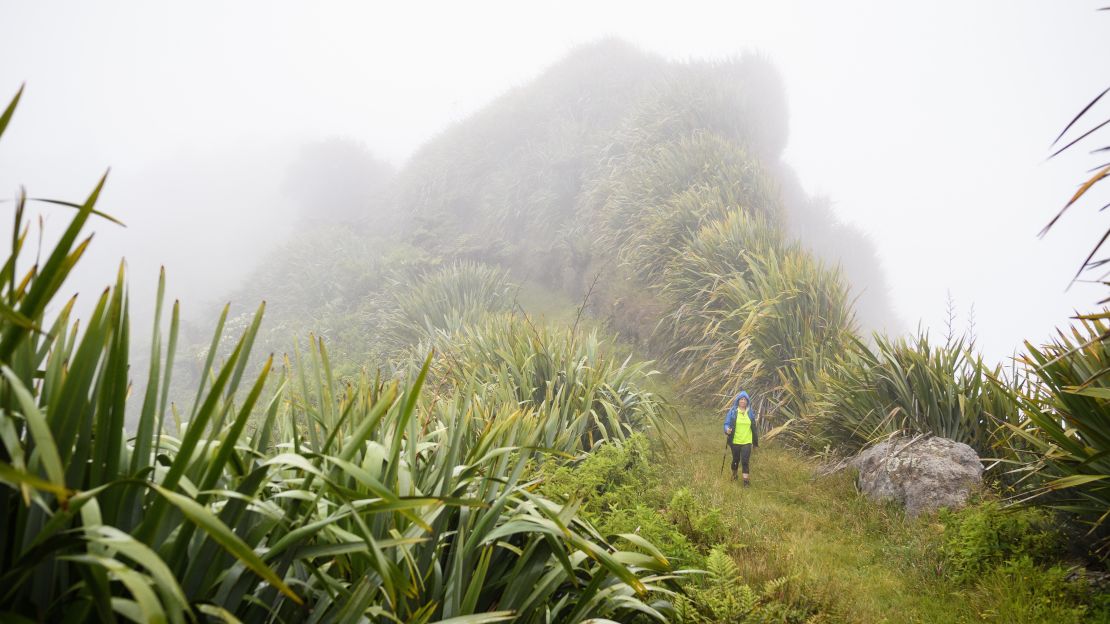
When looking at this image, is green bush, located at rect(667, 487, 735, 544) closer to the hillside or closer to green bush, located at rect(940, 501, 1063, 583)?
green bush, located at rect(940, 501, 1063, 583)

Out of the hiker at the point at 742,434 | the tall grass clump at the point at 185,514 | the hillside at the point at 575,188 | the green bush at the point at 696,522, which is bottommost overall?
the green bush at the point at 696,522

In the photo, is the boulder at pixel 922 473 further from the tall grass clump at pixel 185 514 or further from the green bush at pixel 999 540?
the tall grass clump at pixel 185 514

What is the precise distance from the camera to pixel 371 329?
1491cm

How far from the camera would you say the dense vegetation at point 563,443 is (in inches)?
58.7

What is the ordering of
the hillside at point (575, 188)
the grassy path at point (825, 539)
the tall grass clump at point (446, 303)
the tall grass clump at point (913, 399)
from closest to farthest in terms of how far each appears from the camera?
the grassy path at point (825, 539), the tall grass clump at point (913, 399), the tall grass clump at point (446, 303), the hillside at point (575, 188)

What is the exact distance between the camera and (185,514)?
1225mm

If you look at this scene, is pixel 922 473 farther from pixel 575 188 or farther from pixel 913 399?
pixel 575 188

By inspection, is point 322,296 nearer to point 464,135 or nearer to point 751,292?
point 464,135

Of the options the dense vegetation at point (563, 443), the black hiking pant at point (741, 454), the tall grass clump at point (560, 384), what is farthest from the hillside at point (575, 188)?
the black hiking pant at point (741, 454)

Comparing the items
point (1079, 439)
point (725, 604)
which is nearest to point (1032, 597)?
point (1079, 439)

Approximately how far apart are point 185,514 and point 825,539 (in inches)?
217

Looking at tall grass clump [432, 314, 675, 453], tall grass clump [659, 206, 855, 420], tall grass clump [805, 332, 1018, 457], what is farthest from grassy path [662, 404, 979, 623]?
tall grass clump [659, 206, 855, 420]

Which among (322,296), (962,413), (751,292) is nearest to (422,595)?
(962,413)

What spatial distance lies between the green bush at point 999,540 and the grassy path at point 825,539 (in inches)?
9.2
